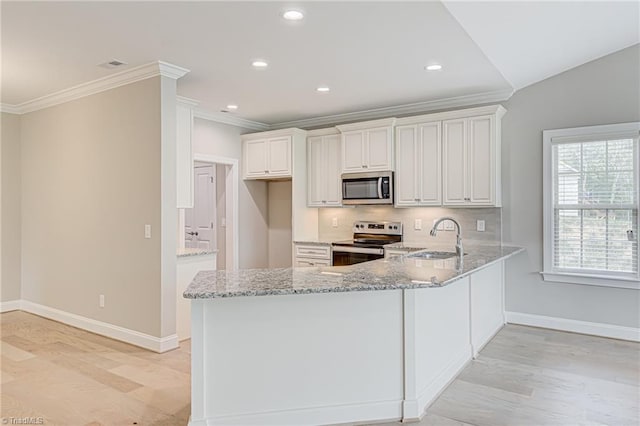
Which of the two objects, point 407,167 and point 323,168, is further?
point 323,168

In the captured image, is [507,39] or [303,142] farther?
[303,142]

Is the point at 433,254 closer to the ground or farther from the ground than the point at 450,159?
closer to the ground

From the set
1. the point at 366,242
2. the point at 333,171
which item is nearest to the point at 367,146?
the point at 333,171

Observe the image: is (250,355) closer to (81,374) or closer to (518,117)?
(81,374)

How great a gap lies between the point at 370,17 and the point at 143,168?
96.6 inches

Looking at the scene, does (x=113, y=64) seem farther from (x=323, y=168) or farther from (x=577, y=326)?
(x=577, y=326)

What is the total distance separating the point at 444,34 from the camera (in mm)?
3174

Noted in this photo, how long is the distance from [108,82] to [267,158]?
229 centimetres

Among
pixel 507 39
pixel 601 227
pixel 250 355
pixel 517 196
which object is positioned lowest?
pixel 250 355

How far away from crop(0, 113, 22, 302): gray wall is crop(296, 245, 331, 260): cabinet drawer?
11.9ft

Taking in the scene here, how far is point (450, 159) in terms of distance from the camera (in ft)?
15.8

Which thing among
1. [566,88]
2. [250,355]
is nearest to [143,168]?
[250,355]

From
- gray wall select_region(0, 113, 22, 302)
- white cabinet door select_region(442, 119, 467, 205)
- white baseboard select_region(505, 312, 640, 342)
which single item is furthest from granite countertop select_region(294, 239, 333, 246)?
gray wall select_region(0, 113, 22, 302)

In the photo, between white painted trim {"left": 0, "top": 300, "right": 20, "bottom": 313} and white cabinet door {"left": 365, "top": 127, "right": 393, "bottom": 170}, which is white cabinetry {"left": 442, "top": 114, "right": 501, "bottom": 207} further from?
white painted trim {"left": 0, "top": 300, "right": 20, "bottom": 313}
